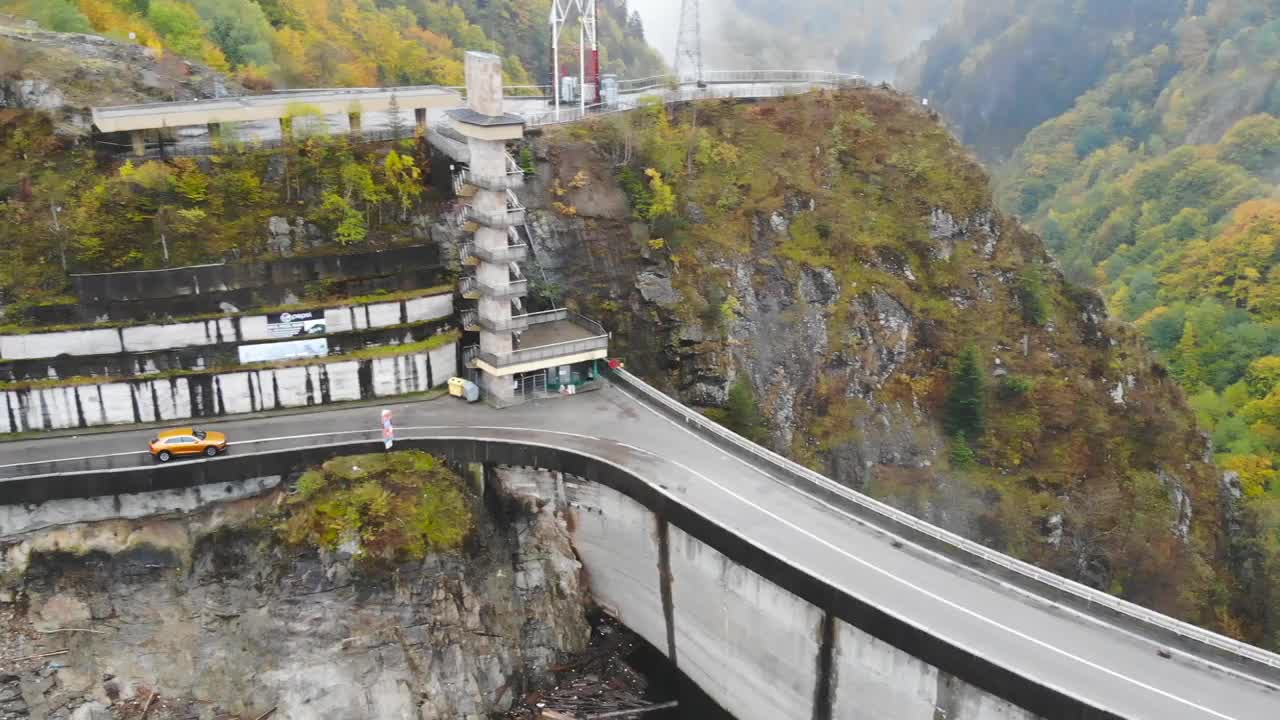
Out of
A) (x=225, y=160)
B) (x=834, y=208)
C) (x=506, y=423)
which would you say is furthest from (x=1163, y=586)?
(x=225, y=160)

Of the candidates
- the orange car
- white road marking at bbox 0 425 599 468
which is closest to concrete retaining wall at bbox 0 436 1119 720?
the orange car

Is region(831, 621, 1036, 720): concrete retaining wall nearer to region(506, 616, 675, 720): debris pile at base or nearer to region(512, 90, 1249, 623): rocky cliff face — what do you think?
region(506, 616, 675, 720): debris pile at base

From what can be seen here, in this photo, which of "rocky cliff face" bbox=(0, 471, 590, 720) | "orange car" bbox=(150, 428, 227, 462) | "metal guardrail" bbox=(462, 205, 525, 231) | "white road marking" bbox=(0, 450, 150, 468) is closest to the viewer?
"rocky cliff face" bbox=(0, 471, 590, 720)

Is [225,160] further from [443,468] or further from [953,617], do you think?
[953,617]

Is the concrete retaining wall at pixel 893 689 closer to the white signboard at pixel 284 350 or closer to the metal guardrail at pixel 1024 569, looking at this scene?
the metal guardrail at pixel 1024 569

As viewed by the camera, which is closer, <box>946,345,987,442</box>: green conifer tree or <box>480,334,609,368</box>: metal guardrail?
<box>480,334,609,368</box>: metal guardrail

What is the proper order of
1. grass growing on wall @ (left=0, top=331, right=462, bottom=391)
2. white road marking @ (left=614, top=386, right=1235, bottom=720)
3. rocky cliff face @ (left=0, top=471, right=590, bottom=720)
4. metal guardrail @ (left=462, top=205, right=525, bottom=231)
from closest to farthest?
white road marking @ (left=614, top=386, right=1235, bottom=720) < rocky cliff face @ (left=0, top=471, right=590, bottom=720) < grass growing on wall @ (left=0, top=331, right=462, bottom=391) < metal guardrail @ (left=462, top=205, right=525, bottom=231)
